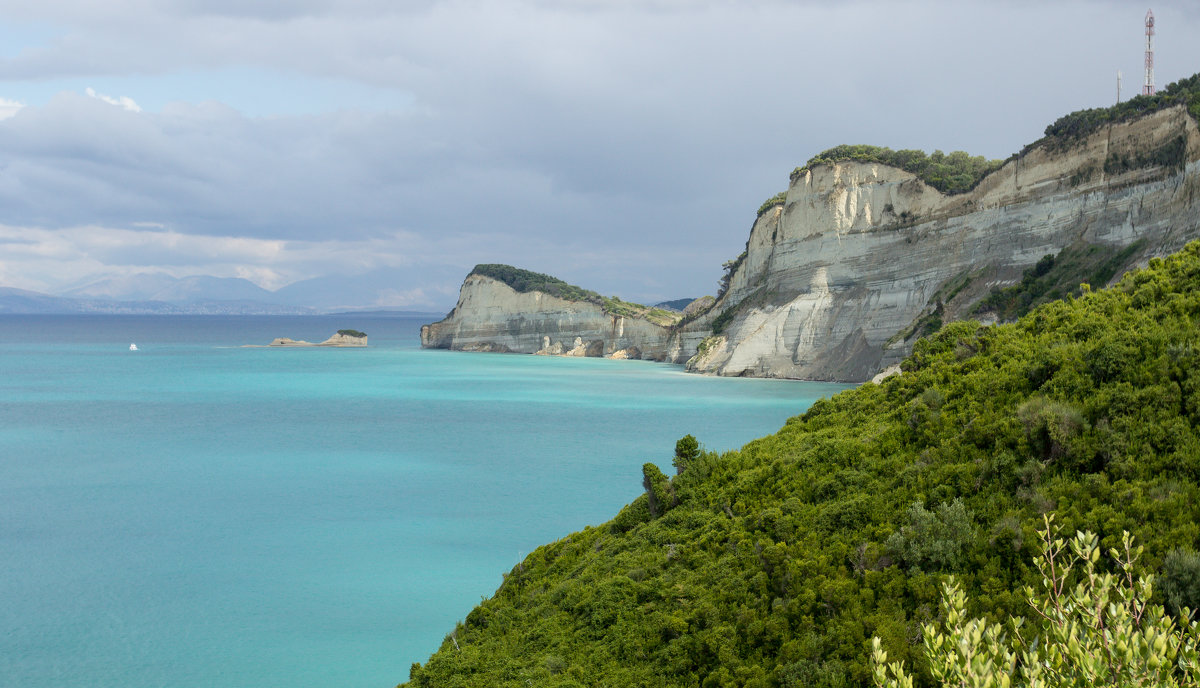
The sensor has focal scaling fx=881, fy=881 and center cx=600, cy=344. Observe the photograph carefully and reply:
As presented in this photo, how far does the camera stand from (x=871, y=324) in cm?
6162

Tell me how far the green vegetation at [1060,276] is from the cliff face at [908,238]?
908 mm

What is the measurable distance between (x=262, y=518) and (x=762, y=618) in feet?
62.0

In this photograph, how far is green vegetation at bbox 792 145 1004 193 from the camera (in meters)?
60.6

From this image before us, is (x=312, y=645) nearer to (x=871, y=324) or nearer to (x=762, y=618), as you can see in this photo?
(x=762, y=618)

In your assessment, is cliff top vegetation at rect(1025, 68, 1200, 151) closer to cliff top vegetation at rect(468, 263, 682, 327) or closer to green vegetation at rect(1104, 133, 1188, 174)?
green vegetation at rect(1104, 133, 1188, 174)

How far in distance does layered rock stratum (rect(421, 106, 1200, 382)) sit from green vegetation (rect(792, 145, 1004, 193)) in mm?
625

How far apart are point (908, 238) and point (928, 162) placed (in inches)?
274

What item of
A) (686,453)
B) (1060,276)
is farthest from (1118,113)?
(686,453)

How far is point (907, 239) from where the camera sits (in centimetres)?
6191

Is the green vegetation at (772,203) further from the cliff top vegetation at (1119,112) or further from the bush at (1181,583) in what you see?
the bush at (1181,583)

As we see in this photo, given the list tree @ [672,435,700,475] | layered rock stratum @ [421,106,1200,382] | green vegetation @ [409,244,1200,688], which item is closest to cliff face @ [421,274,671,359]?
layered rock stratum @ [421,106,1200,382]

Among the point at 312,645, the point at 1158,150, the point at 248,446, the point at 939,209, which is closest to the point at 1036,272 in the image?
the point at 1158,150

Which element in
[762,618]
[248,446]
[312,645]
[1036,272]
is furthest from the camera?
[1036,272]

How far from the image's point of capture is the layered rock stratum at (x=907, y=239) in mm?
43562
